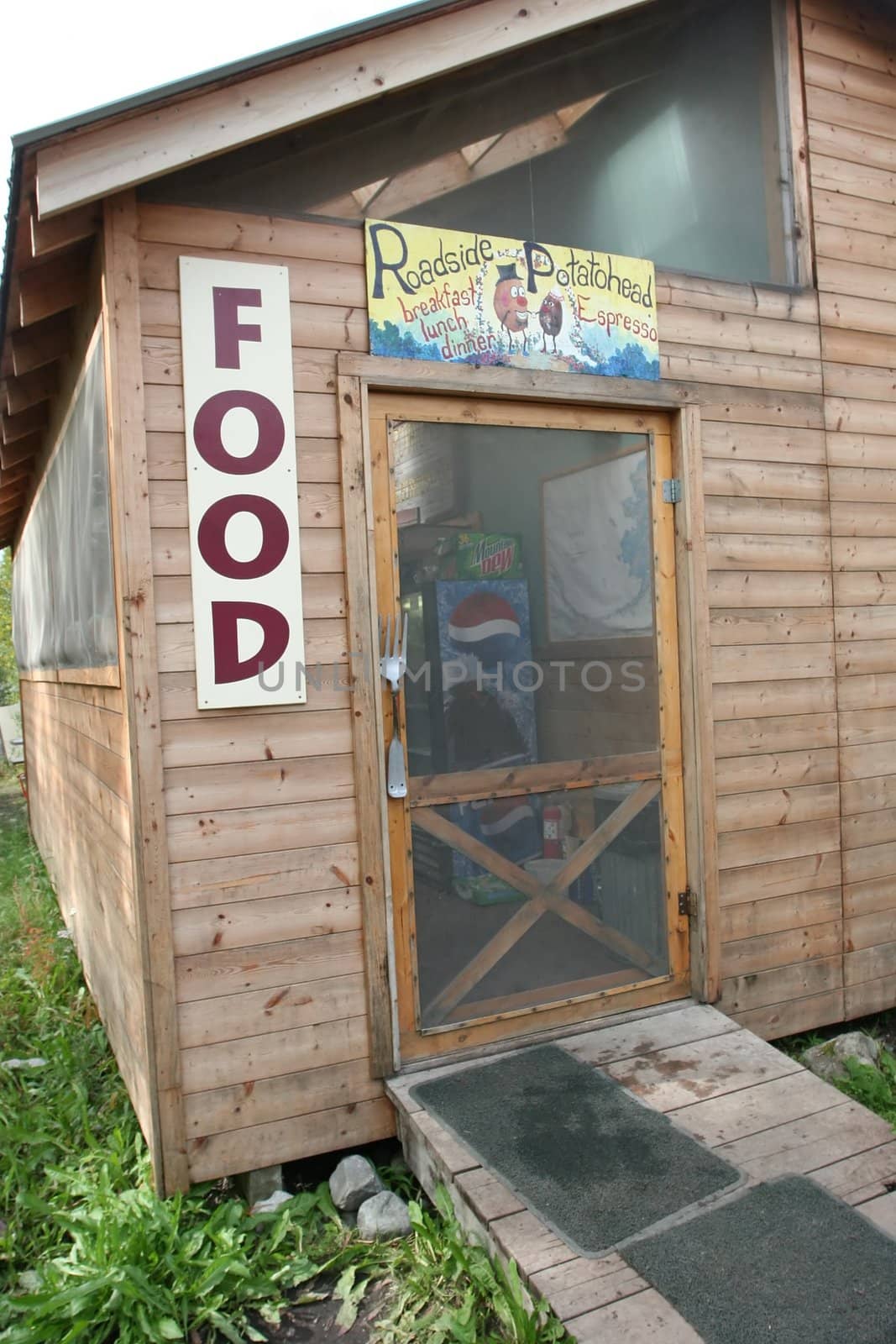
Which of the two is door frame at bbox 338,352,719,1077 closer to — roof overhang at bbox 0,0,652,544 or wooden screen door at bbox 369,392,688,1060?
wooden screen door at bbox 369,392,688,1060

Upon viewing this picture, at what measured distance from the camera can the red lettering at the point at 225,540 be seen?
3135mm

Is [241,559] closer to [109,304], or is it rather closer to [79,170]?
[109,304]

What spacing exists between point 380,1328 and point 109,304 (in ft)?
9.99

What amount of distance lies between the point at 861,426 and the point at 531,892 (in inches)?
100

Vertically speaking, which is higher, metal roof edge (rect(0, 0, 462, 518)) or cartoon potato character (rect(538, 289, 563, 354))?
metal roof edge (rect(0, 0, 462, 518))

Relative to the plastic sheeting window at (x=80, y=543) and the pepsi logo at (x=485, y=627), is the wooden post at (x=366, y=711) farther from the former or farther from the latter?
the plastic sheeting window at (x=80, y=543)

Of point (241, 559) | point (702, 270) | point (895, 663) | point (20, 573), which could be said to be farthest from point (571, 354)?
point (20, 573)

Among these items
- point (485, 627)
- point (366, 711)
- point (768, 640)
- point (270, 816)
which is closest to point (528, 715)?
point (485, 627)

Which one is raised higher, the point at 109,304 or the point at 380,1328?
the point at 109,304

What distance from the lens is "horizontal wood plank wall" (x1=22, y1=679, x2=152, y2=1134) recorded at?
334 centimetres

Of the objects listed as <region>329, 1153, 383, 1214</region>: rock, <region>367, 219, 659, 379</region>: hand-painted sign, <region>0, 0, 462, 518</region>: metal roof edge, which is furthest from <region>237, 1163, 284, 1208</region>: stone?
<region>0, 0, 462, 518</region>: metal roof edge

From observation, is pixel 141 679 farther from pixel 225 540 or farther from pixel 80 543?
pixel 80 543

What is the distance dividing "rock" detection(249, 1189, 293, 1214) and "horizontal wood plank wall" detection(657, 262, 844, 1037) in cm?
186

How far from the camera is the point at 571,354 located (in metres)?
3.69
